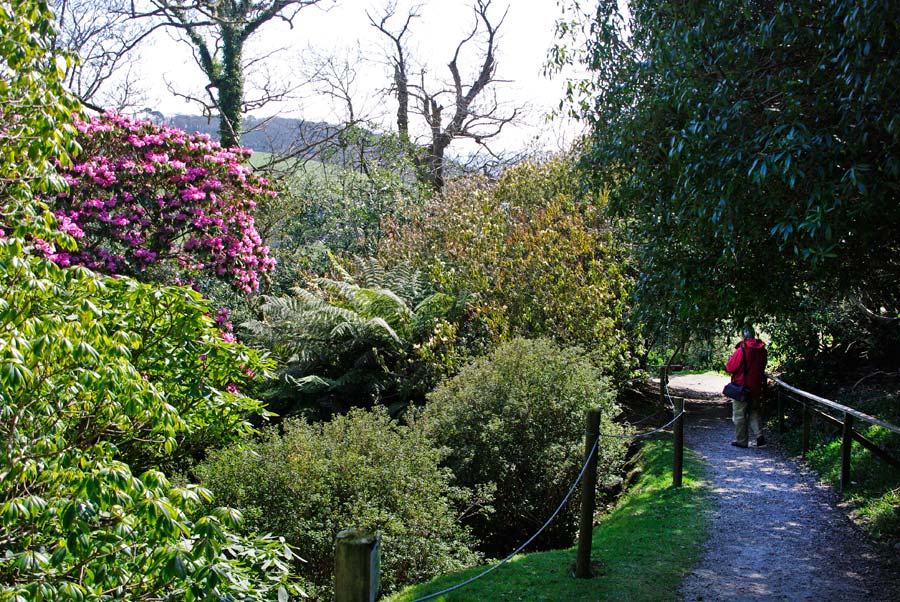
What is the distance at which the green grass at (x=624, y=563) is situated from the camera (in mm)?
6020

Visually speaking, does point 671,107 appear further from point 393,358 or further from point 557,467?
point 393,358

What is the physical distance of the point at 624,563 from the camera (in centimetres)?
673

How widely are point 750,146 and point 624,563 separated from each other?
382cm

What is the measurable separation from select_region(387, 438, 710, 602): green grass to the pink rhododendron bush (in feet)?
26.4

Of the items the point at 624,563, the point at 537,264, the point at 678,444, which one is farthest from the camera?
the point at 537,264

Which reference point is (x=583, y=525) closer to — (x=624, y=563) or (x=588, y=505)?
(x=588, y=505)

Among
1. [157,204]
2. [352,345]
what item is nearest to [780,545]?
[352,345]

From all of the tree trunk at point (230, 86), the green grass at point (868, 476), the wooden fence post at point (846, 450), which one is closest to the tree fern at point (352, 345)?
the green grass at point (868, 476)

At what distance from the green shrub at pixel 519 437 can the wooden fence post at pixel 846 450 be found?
2727 millimetres

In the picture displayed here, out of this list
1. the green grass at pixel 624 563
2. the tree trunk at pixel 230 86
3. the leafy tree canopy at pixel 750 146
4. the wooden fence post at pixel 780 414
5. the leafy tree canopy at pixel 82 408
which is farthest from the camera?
the tree trunk at pixel 230 86

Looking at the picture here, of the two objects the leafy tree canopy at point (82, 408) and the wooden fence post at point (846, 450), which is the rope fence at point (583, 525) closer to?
the leafy tree canopy at point (82, 408)

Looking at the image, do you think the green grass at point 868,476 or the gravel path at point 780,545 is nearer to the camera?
the gravel path at point 780,545

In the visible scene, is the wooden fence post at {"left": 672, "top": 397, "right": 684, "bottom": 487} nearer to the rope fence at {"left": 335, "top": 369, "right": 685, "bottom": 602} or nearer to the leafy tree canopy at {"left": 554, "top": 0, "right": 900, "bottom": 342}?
the rope fence at {"left": 335, "top": 369, "right": 685, "bottom": 602}

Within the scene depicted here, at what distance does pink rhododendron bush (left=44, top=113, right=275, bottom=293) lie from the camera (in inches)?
479
